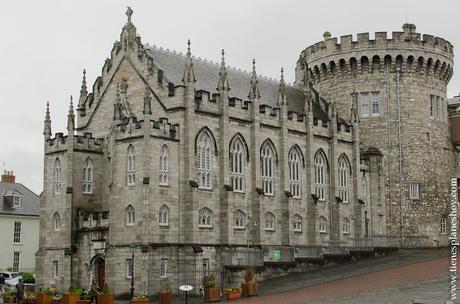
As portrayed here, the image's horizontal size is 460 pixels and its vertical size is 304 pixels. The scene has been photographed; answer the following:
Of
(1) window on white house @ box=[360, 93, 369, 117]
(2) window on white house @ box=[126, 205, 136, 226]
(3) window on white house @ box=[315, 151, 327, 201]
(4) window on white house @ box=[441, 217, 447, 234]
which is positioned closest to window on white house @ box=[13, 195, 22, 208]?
(3) window on white house @ box=[315, 151, 327, 201]

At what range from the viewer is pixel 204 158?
4722 cm

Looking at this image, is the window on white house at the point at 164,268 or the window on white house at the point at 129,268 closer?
the window on white house at the point at 129,268

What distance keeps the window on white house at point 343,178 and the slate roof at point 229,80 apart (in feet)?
13.6

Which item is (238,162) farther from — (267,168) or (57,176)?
(57,176)

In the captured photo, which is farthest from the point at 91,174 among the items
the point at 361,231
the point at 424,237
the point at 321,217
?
the point at 424,237

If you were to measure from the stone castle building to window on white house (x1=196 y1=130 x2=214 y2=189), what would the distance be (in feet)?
0.31

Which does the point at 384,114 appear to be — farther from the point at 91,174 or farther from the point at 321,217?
the point at 91,174

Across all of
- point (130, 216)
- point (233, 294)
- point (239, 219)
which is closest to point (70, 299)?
point (130, 216)

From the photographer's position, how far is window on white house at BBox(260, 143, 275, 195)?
51625 millimetres

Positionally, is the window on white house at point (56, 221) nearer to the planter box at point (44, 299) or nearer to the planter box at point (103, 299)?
the planter box at point (44, 299)

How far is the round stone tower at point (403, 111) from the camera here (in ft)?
198

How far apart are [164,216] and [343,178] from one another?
19075 millimetres

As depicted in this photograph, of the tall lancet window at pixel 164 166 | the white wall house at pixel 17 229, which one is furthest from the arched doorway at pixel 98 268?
the white wall house at pixel 17 229

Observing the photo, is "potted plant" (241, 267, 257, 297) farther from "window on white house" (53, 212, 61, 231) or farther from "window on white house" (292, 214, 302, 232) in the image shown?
"window on white house" (53, 212, 61, 231)
